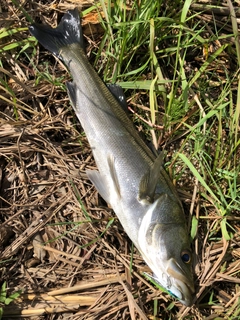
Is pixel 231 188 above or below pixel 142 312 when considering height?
above

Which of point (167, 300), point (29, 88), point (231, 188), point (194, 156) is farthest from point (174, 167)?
point (29, 88)

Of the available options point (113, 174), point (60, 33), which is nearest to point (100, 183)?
point (113, 174)

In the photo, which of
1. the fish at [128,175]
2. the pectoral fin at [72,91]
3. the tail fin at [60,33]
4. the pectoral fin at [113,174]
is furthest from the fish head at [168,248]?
the tail fin at [60,33]

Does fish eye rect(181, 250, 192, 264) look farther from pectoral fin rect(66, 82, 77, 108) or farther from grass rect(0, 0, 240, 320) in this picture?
pectoral fin rect(66, 82, 77, 108)

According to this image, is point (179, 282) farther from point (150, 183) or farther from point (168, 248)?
point (150, 183)

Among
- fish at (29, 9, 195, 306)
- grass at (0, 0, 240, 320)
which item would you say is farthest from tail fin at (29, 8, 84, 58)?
grass at (0, 0, 240, 320)

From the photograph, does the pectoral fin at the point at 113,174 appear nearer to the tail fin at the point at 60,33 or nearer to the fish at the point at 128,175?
the fish at the point at 128,175

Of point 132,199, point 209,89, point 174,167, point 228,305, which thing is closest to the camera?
point 132,199

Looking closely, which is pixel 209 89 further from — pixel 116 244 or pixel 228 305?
pixel 228 305
